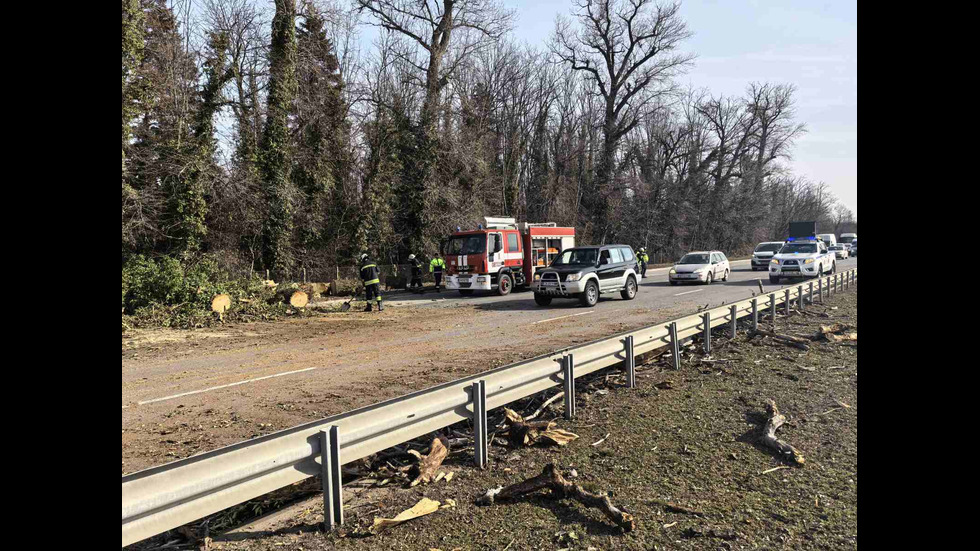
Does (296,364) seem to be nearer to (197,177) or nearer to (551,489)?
(551,489)

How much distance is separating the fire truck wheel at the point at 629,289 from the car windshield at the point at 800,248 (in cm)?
1063

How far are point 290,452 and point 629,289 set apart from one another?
1771cm

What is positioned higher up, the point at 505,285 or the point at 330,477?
the point at 505,285

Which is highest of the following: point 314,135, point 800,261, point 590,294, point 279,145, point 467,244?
point 314,135

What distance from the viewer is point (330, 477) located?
12.9 feet

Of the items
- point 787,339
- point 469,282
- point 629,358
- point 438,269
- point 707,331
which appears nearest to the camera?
point 629,358

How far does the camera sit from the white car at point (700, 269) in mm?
26609

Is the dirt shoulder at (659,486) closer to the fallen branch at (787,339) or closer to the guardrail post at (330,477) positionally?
the guardrail post at (330,477)

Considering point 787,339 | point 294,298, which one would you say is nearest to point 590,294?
point 787,339

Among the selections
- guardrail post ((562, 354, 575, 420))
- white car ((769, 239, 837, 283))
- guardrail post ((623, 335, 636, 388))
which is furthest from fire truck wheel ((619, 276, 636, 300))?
guardrail post ((562, 354, 575, 420))

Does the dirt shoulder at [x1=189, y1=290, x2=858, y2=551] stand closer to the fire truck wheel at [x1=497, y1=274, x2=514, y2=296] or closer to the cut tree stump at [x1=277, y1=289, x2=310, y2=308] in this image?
the cut tree stump at [x1=277, y1=289, x2=310, y2=308]
